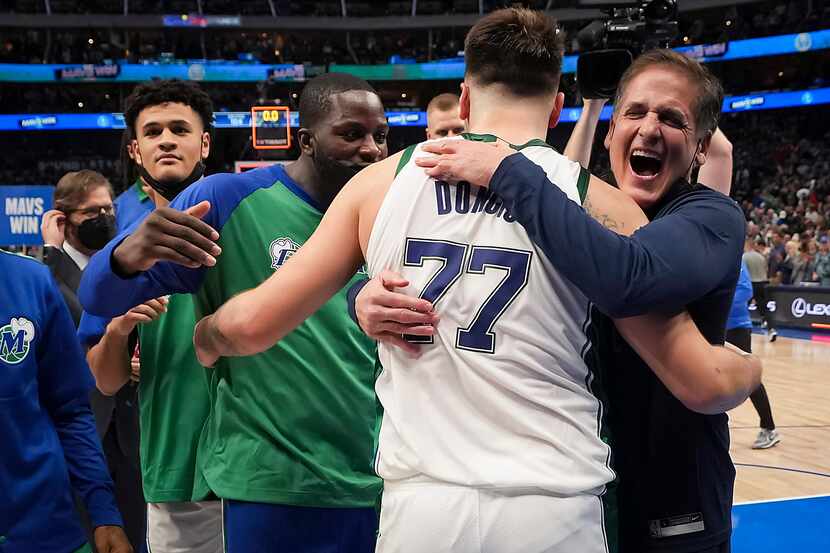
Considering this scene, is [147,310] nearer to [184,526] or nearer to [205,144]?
[184,526]

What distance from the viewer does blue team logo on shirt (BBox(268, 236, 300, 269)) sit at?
88.4 inches

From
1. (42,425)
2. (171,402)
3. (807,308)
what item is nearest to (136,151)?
(171,402)

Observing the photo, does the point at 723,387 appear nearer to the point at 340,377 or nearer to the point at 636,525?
the point at 636,525

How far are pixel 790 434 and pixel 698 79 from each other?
6011mm

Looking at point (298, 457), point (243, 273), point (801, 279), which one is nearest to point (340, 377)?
point (298, 457)

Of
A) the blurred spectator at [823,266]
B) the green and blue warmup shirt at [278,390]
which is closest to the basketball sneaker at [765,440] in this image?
the green and blue warmup shirt at [278,390]

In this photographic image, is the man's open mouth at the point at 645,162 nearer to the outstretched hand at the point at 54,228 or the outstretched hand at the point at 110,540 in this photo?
the outstretched hand at the point at 110,540

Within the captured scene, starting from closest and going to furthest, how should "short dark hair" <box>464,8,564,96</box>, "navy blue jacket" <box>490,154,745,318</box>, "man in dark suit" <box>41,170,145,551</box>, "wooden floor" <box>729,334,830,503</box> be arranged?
"navy blue jacket" <box>490,154,745,318</box> → "short dark hair" <box>464,8,564,96</box> → "man in dark suit" <box>41,170,145,551</box> → "wooden floor" <box>729,334,830,503</box>

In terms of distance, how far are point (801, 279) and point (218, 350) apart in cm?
1479

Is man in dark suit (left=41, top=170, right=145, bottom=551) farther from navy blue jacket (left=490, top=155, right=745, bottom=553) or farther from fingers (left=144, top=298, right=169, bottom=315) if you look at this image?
navy blue jacket (left=490, top=155, right=745, bottom=553)

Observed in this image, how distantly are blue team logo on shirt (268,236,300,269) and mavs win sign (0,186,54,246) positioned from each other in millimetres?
6331

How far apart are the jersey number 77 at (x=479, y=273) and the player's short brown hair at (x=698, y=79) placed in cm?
67

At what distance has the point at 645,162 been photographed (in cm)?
191

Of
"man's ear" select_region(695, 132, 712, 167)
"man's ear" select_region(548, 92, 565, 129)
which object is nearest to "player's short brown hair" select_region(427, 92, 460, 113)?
"man's ear" select_region(695, 132, 712, 167)
